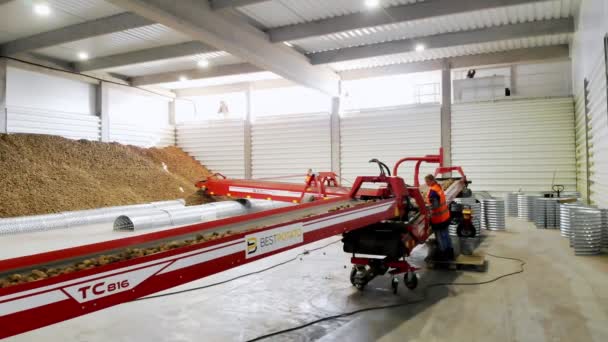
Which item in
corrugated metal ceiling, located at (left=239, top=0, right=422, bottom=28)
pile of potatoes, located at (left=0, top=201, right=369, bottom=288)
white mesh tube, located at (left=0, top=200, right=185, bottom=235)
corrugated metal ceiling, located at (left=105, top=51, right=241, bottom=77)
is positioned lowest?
white mesh tube, located at (left=0, top=200, right=185, bottom=235)

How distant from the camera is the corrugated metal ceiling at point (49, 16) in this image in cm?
980

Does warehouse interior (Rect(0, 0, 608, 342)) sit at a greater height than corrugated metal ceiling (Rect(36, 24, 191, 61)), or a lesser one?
lesser

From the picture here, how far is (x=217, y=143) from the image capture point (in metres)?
18.6

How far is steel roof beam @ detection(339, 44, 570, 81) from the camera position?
43.4 feet

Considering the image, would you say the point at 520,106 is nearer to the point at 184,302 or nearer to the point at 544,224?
the point at 544,224

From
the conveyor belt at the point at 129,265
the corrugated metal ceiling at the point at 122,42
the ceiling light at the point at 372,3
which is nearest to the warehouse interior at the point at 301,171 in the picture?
the conveyor belt at the point at 129,265

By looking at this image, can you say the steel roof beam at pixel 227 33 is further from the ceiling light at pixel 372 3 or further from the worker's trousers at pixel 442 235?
the worker's trousers at pixel 442 235

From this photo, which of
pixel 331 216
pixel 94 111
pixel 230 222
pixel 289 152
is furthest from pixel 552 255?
pixel 94 111

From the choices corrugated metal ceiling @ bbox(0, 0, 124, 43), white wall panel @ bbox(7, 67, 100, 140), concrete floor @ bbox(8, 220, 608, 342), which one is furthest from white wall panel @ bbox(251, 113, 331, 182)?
concrete floor @ bbox(8, 220, 608, 342)

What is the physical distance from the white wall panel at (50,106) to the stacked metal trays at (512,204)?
15078 mm

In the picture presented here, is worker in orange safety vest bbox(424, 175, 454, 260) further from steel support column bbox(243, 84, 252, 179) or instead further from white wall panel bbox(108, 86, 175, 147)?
white wall panel bbox(108, 86, 175, 147)

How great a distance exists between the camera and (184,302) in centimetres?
462

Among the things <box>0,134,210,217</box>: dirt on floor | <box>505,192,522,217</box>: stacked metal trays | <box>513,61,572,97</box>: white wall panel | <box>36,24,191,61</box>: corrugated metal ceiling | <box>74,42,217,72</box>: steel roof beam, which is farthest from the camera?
<box>513,61,572,97</box>: white wall panel

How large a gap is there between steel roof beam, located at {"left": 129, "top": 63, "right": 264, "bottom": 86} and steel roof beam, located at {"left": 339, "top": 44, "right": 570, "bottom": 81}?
395cm
